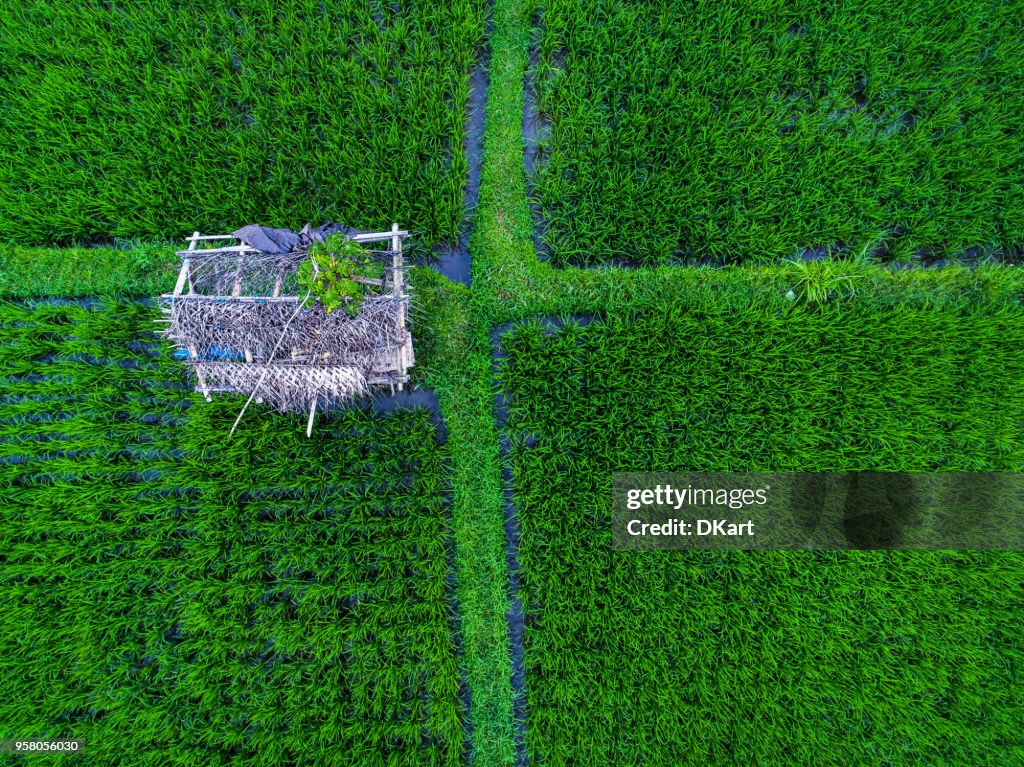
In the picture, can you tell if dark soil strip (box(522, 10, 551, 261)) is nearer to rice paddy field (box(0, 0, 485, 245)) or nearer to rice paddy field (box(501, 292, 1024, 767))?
rice paddy field (box(0, 0, 485, 245))

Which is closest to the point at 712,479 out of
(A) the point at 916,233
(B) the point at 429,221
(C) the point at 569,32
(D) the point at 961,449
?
(D) the point at 961,449

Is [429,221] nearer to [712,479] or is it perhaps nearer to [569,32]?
[569,32]

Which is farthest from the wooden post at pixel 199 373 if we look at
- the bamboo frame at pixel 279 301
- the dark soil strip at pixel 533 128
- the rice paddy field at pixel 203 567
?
the dark soil strip at pixel 533 128

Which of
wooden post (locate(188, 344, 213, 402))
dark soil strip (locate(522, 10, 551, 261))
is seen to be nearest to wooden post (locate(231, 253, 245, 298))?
wooden post (locate(188, 344, 213, 402))

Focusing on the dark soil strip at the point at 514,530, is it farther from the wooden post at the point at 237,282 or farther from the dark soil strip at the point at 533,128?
the wooden post at the point at 237,282

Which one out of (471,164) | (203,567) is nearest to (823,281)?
(471,164)
